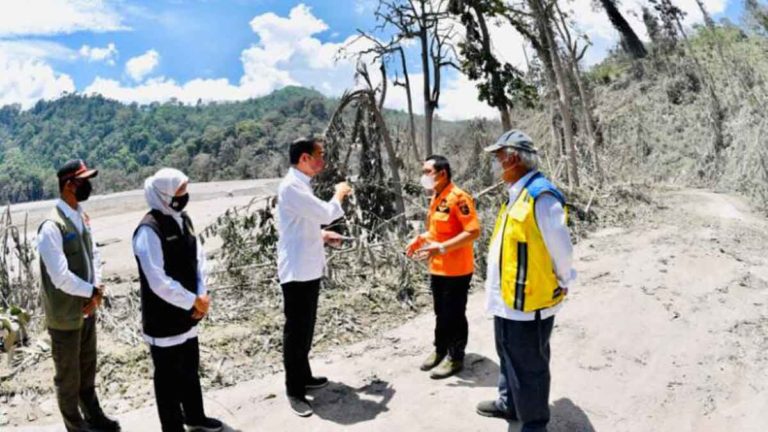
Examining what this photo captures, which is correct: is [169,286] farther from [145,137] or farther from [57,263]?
[145,137]

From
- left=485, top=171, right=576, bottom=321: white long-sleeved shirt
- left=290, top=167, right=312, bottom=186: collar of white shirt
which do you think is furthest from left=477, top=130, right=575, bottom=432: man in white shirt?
left=290, top=167, right=312, bottom=186: collar of white shirt

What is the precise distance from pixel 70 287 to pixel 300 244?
1.35 m

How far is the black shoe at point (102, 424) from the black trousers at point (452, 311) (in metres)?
2.27

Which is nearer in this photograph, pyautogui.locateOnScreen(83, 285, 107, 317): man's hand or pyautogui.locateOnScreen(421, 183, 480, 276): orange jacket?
pyautogui.locateOnScreen(83, 285, 107, 317): man's hand

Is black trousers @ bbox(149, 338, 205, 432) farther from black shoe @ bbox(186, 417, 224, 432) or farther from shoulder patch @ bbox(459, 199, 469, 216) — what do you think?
shoulder patch @ bbox(459, 199, 469, 216)

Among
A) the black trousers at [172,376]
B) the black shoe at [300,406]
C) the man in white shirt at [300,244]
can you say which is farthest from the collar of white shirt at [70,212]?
the black shoe at [300,406]

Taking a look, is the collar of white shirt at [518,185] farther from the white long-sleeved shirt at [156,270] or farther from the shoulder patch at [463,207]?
the white long-sleeved shirt at [156,270]

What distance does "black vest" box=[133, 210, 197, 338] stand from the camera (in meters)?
3.50

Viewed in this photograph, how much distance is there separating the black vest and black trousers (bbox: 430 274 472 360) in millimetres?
1751

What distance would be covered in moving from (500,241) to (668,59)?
67.9 feet

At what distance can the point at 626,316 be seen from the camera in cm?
558

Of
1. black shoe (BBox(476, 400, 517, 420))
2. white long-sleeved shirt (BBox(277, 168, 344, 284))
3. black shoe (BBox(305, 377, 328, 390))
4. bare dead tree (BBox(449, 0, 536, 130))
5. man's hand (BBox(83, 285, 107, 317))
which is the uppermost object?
bare dead tree (BBox(449, 0, 536, 130))

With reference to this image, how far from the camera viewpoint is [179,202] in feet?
11.7

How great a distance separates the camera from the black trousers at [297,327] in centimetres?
414
